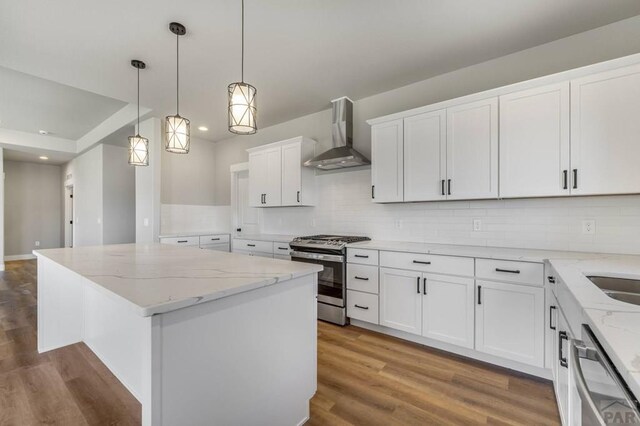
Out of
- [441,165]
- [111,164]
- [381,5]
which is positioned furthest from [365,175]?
[111,164]

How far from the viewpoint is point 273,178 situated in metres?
4.10

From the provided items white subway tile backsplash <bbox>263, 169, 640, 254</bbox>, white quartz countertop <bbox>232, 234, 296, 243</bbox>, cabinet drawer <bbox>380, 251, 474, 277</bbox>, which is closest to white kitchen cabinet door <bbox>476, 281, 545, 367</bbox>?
cabinet drawer <bbox>380, 251, 474, 277</bbox>

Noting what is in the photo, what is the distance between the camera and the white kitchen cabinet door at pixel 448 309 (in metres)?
2.29

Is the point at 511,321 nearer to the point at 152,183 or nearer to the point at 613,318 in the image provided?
the point at 613,318

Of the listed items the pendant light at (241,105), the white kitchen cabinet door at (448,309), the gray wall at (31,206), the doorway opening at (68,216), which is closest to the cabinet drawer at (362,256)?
the white kitchen cabinet door at (448,309)

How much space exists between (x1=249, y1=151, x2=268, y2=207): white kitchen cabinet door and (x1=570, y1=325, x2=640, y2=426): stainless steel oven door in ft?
12.5

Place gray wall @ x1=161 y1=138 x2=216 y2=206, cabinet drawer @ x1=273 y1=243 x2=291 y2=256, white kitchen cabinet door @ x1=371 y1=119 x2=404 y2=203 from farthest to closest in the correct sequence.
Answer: gray wall @ x1=161 y1=138 x2=216 y2=206, cabinet drawer @ x1=273 y1=243 x2=291 y2=256, white kitchen cabinet door @ x1=371 y1=119 x2=404 y2=203

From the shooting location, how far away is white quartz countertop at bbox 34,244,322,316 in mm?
1008

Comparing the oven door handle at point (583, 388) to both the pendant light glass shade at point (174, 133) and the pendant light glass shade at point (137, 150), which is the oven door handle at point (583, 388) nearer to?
the pendant light glass shade at point (174, 133)

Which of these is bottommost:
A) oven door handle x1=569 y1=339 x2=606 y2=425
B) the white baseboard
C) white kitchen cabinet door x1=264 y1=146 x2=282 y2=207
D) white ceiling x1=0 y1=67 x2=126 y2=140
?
the white baseboard

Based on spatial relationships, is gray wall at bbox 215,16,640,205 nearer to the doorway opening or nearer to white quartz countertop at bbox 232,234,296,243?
white quartz countertop at bbox 232,234,296,243

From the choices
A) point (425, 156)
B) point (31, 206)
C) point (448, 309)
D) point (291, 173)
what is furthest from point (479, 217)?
point (31, 206)

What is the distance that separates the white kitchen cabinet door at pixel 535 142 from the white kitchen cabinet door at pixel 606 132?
0.20 feet

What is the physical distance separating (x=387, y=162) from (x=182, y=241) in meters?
3.25
